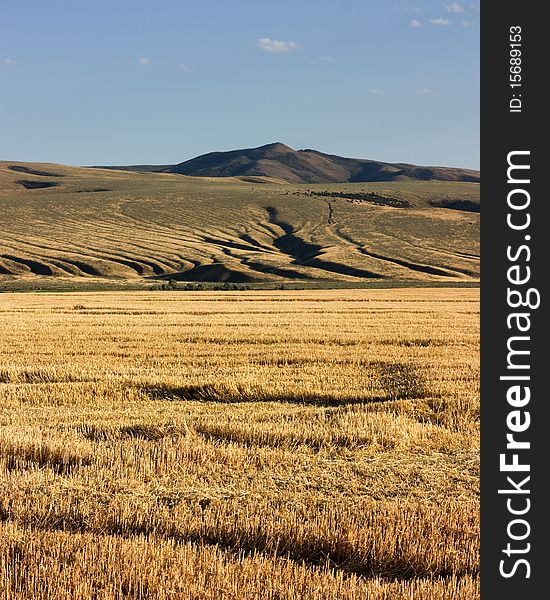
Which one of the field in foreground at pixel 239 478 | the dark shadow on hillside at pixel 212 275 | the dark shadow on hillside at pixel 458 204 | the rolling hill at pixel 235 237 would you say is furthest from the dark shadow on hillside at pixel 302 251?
the field in foreground at pixel 239 478

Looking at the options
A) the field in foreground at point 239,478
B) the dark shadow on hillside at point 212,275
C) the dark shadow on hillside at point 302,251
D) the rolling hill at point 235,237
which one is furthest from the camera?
the rolling hill at point 235,237

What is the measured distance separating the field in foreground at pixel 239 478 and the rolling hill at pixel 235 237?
3000 inches

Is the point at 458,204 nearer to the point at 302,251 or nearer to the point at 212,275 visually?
the point at 302,251

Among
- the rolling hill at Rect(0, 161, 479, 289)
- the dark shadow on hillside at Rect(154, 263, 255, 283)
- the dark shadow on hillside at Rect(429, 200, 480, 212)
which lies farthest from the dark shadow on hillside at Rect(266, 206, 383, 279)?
the dark shadow on hillside at Rect(429, 200, 480, 212)

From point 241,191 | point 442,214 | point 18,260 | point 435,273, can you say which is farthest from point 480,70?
point 241,191

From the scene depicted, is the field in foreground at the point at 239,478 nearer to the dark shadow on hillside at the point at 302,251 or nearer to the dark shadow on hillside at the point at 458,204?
the dark shadow on hillside at the point at 302,251

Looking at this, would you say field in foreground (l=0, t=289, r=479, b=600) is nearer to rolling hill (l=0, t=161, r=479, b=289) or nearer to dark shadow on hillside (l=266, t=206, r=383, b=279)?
rolling hill (l=0, t=161, r=479, b=289)

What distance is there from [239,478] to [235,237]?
136 meters

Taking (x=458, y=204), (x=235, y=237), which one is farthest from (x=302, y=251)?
(x=458, y=204)

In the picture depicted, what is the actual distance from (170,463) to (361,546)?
3370mm

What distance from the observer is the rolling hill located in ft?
355

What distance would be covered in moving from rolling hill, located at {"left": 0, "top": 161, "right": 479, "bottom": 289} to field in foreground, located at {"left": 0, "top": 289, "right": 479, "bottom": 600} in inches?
3000

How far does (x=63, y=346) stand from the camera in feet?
78.8

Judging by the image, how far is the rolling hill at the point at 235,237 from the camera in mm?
108312
